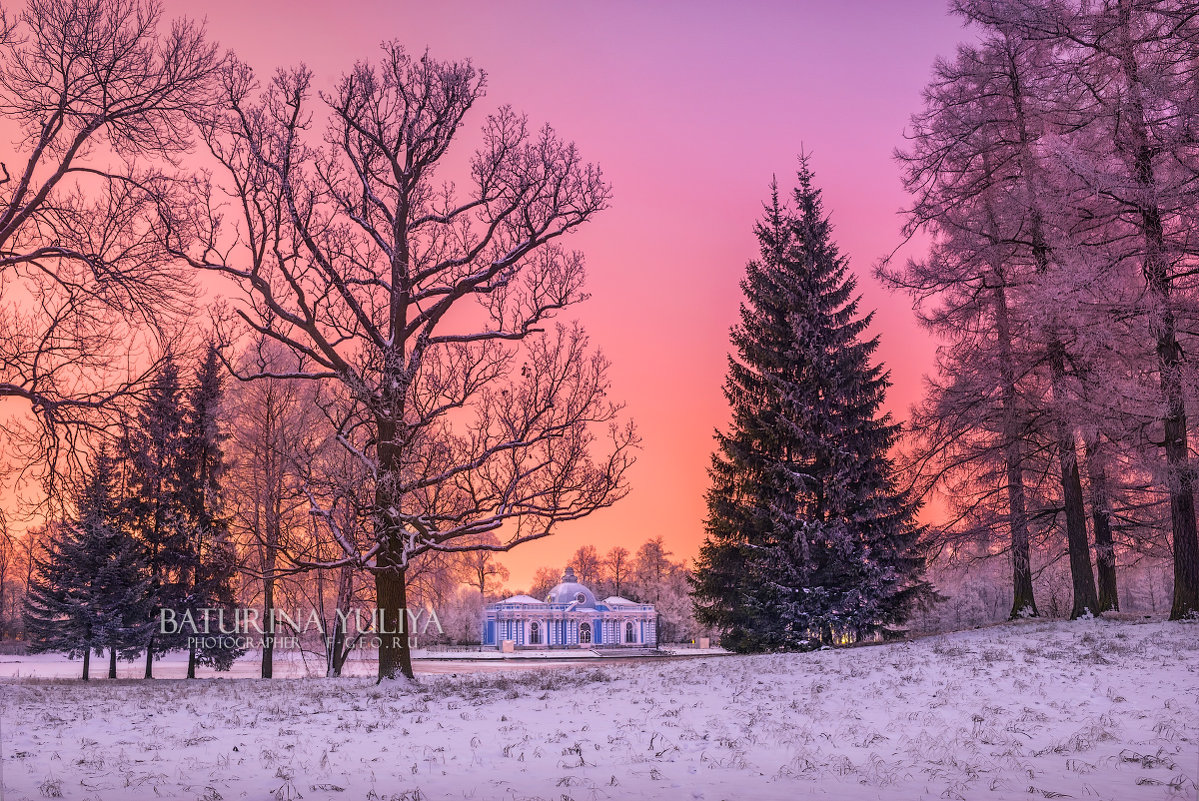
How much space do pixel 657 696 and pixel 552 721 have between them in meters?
2.31

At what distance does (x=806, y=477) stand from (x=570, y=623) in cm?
5385

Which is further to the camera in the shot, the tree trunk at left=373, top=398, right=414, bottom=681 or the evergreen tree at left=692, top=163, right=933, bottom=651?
the evergreen tree at left=692, top=163, right=933, bottom=651

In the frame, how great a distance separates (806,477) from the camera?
22531 mm

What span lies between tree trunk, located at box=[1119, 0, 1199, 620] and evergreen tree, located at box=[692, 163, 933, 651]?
23.8 ft

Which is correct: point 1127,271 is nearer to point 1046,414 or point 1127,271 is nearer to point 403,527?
point 1046,414

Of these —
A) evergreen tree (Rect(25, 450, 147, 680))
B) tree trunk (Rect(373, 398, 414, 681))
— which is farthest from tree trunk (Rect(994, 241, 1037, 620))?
evergreen tree (Rect(25, 450, 147, 680))

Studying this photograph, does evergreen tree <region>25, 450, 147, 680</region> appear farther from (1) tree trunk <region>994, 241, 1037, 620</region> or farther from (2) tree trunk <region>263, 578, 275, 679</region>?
(1) tree trunk <region>994, 241, 1037, 620</region>

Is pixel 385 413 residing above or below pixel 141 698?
above

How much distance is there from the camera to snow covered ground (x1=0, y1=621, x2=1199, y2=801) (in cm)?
603

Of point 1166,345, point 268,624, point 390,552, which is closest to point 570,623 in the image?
point 268,624

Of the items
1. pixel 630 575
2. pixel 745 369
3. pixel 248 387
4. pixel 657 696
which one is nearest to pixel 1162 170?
pixel 745 369

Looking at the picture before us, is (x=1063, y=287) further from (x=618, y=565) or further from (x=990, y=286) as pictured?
(x=618, y=565)

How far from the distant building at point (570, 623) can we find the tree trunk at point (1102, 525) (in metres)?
53.9

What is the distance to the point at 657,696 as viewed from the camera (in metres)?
11.1
